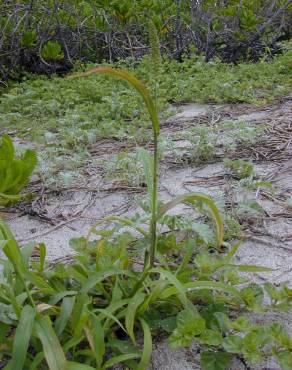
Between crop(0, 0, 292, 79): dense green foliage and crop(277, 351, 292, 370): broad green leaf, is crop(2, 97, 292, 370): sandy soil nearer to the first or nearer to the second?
crop(277, 351, 292, 370): broad green leaf

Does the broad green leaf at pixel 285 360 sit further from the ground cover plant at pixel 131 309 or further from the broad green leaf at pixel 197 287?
the broad green leaf at pixel 197 287

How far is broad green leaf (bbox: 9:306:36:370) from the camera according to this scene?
1.21 meters

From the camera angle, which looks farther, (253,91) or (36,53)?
(36,53)

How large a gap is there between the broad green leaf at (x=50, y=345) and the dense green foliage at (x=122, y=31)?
4.62 meters

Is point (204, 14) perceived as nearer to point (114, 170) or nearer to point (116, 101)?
point (116, 101)

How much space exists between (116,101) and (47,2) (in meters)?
2.79

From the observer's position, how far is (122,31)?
5.93 m

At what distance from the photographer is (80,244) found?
5.71 ft

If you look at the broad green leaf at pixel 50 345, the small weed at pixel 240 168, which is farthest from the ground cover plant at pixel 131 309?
the small weed at pixel 240 168

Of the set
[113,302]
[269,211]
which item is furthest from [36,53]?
[113,302]

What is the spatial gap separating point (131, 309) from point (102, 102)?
3.01 m

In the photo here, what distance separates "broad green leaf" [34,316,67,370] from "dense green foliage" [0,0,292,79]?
4619 millimetres

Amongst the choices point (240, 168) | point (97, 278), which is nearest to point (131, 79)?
point (97, 278)

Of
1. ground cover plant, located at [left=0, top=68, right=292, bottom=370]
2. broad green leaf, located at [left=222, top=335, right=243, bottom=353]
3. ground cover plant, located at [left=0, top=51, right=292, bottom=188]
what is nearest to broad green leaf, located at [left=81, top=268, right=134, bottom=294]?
ground cover plant, located at [left=0, top=68, right=292, bottom=370]
